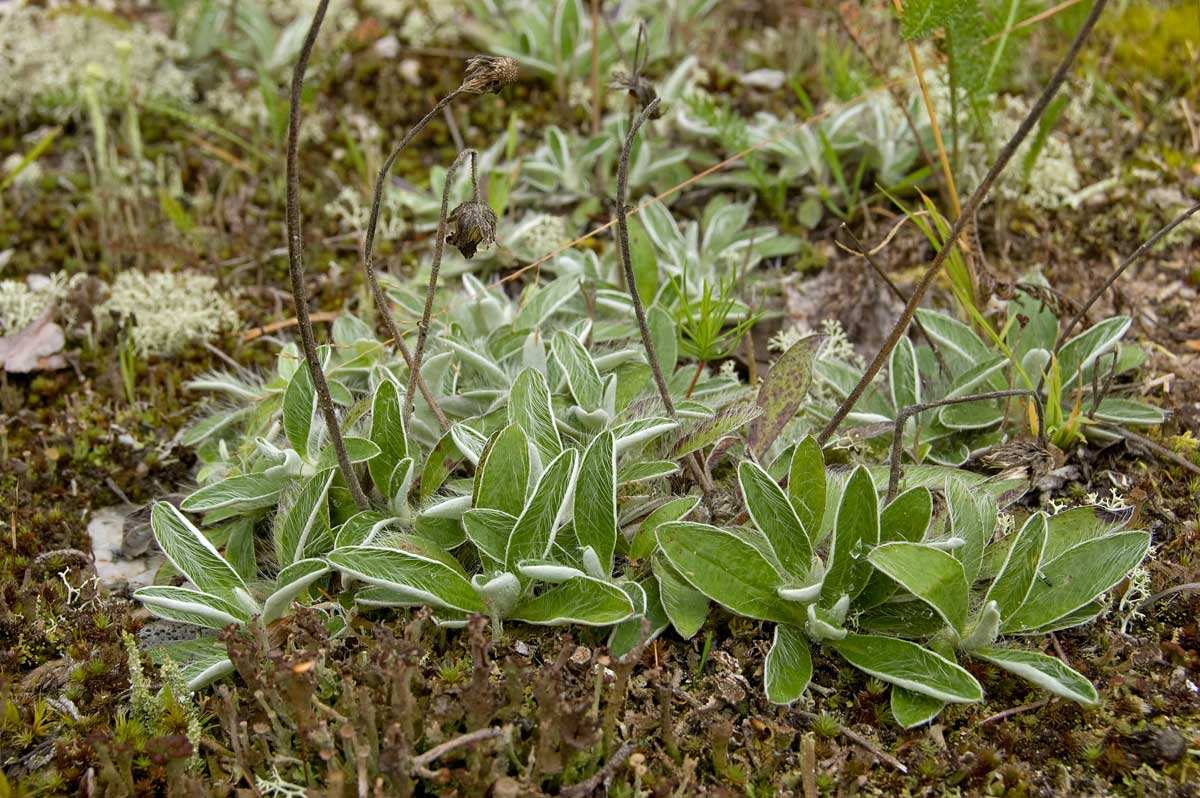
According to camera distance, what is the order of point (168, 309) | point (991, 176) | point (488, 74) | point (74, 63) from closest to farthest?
1. point (991, 176)
2. point (488, 74)
3. point (168, 309)
4. point (74, 63)

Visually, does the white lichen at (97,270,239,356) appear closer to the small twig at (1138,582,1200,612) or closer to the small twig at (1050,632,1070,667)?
the small twig at (1050,632,1070,667)

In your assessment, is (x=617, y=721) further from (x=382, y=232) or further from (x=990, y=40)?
Result: (x=990, y=40)

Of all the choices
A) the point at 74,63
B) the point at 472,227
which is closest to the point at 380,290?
the point at 472,227

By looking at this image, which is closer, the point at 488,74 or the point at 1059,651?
the point at 488,74

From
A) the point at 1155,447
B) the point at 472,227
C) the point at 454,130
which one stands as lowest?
the point at 1155,447

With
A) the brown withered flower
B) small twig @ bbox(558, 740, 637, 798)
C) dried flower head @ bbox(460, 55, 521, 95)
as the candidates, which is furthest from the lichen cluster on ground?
dried flower head @ bbox(460, 55, 521, 95)

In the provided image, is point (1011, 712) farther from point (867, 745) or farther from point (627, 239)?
point (627, 239)
